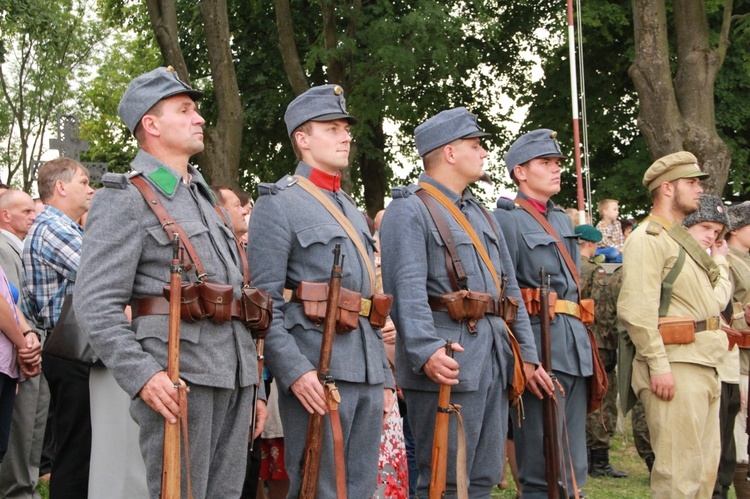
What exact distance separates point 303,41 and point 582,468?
15616mm

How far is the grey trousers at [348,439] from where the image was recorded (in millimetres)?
4344

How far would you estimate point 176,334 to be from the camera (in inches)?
142

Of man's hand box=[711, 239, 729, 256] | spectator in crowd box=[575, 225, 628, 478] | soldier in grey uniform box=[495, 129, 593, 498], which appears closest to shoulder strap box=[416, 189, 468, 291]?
soldier in grey uniform box=[495, 129, 593, 498]

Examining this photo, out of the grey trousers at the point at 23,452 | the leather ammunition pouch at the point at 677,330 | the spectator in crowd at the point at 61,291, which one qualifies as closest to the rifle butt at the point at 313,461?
the spectator in crowd at the point at 61,291

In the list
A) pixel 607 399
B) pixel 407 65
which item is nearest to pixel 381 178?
pixel 407 65

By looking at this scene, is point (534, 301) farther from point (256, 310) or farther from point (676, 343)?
point (256, 310)

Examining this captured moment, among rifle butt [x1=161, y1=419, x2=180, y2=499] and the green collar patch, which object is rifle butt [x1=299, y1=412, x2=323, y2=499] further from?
the green collar patch

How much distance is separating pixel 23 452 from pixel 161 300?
310 centimetres

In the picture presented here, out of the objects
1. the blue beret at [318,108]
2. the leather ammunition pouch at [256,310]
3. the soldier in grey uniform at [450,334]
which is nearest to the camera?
the leather ammunition pouch at [256,310]

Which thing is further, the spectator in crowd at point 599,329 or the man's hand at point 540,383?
the spectator in crowd at point 599,329

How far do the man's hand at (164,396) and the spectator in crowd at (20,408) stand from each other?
3.17m

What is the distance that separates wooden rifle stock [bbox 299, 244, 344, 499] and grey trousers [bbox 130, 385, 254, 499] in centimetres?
29

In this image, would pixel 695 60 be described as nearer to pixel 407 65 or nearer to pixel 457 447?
pixel 407 65

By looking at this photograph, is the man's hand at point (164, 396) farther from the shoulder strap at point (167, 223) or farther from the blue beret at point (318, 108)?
the blue beret at point (318, 108)
